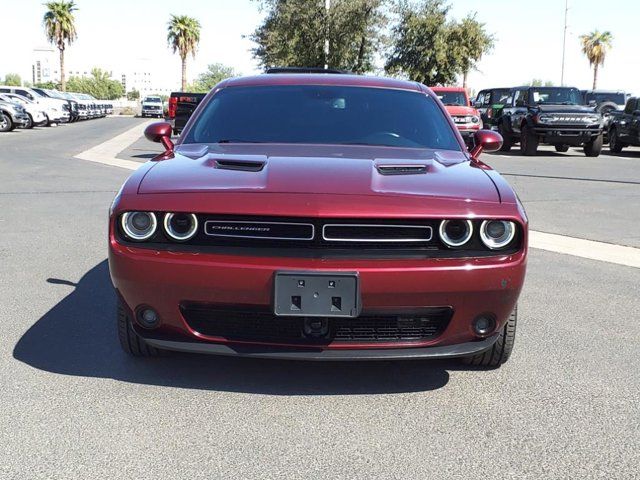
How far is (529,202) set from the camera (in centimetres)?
1095

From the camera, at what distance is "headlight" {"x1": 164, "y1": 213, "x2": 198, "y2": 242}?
3.24 meters

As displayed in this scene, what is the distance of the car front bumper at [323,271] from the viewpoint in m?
3.09

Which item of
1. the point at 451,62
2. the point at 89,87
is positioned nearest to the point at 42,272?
the point at 451,62

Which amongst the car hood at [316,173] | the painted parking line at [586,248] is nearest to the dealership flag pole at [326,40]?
the painted parking line at [586,248]

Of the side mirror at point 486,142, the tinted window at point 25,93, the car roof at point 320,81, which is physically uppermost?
the tinted window at point 25,93

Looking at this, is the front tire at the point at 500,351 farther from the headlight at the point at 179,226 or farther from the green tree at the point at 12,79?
the green tree at the point at 12,79

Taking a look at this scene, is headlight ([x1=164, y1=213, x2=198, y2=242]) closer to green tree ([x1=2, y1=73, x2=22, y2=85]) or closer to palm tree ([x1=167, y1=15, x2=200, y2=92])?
palm tree ([x1=167, y1=15, x2=200, y2=92])

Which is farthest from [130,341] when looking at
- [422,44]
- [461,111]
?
[422,44]

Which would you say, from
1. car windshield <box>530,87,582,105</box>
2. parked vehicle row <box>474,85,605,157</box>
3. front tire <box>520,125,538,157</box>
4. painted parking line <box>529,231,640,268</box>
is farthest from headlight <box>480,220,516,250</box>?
car windshield <box>530,87,582,105</box>

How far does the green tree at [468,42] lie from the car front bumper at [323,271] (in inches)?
1634

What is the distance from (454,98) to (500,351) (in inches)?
818

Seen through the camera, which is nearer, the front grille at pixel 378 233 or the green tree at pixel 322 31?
the front grille at pixel 378 233

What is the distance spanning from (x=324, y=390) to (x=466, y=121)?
19.5 meters

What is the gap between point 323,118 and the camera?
4.60 metres
